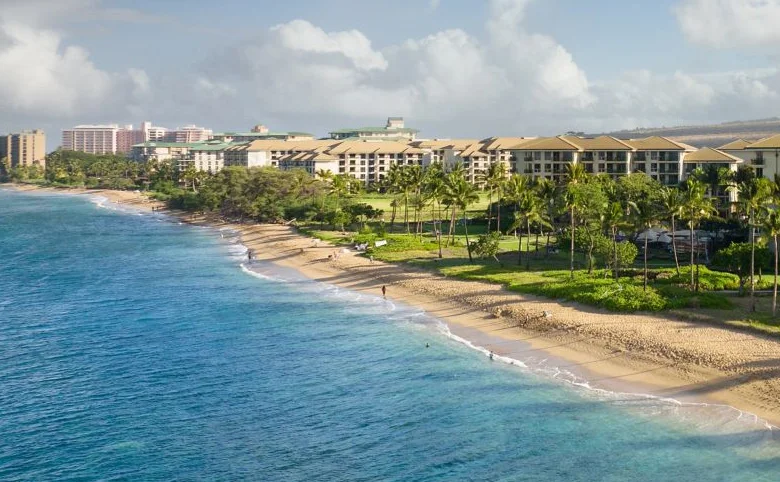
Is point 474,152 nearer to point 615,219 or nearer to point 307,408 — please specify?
point 615,219

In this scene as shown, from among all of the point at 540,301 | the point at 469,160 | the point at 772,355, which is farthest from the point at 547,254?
the point at 469,160

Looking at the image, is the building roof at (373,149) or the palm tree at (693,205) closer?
the palm tree at (693,205)

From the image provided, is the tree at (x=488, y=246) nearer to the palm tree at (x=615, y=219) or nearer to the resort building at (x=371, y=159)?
the palm tree at (x=615, y=219)

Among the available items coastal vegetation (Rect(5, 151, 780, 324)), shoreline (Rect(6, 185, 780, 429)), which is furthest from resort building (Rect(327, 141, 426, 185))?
shoreline (Rect(6, 185, 780, 429))

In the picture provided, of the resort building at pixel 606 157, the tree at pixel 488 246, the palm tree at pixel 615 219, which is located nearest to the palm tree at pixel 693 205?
the palm tree at pixel 615 219

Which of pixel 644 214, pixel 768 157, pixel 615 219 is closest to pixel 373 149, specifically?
pixel 768 157

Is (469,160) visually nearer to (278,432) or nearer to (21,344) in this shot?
(21,344)
